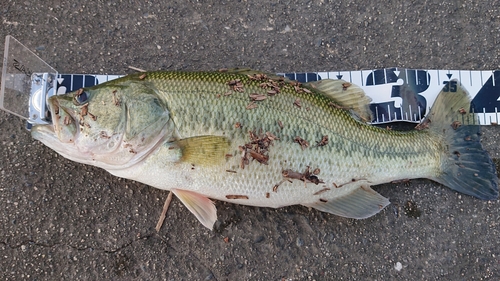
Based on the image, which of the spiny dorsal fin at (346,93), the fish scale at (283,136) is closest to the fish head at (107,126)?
the fish scale at (283,136)

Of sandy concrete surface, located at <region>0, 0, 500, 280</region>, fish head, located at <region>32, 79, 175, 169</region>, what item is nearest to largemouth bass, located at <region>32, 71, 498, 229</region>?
fish head, located at <region>32, 79, 175, 169</region>

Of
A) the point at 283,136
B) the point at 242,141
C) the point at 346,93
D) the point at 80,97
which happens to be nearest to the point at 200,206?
the point at 242,141

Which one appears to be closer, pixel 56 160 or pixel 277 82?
pixel 277 82

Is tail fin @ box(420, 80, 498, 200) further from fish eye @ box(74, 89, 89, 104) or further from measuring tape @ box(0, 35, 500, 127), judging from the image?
fish eye @ box(74, 89, 89, 104)

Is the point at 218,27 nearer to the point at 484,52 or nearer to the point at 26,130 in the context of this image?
the point at 26,130

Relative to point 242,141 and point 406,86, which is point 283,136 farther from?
point 406,86

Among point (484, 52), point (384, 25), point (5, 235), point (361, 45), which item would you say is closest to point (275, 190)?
point (361, 45)

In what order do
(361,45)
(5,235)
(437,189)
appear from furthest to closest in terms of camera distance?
(361,45) → (437,189) → (5,235)
